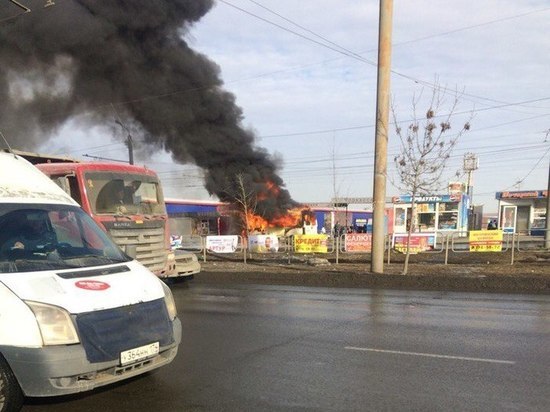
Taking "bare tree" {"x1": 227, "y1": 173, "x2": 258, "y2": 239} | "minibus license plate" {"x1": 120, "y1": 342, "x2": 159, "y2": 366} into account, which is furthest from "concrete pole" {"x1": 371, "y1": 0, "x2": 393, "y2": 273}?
"bare tree" {"x1": 227, "y1": 173, "x2": 258, "y2": 239}

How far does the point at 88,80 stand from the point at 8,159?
77.8 ft

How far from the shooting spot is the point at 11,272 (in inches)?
157

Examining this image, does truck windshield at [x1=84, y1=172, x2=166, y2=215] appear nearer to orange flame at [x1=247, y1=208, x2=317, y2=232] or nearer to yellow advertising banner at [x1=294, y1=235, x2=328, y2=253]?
yellow advertising banner at [x1=294, y1=235, x2=328, y2=253]

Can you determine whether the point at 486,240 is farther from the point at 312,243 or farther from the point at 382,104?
the point at 382,104

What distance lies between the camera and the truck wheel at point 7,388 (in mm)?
3701

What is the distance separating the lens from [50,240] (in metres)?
5.00

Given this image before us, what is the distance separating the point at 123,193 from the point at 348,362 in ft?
21.1

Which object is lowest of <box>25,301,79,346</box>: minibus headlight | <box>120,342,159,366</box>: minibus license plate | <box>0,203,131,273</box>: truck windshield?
<box>120,342,159,366</box>: minibus license plate

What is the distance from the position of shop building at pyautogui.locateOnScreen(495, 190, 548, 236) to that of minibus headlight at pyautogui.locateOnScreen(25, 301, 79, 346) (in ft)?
94.8

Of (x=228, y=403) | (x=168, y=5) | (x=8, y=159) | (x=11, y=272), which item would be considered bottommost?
(x=228, y=403)

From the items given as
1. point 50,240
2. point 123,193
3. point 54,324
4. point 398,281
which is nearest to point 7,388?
point 54,324

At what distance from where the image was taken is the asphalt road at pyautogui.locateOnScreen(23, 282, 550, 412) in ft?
14.0

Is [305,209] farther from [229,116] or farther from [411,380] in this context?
[411,380]

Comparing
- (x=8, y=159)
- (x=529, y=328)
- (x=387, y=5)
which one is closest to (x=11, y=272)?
(x=8, y=159)
